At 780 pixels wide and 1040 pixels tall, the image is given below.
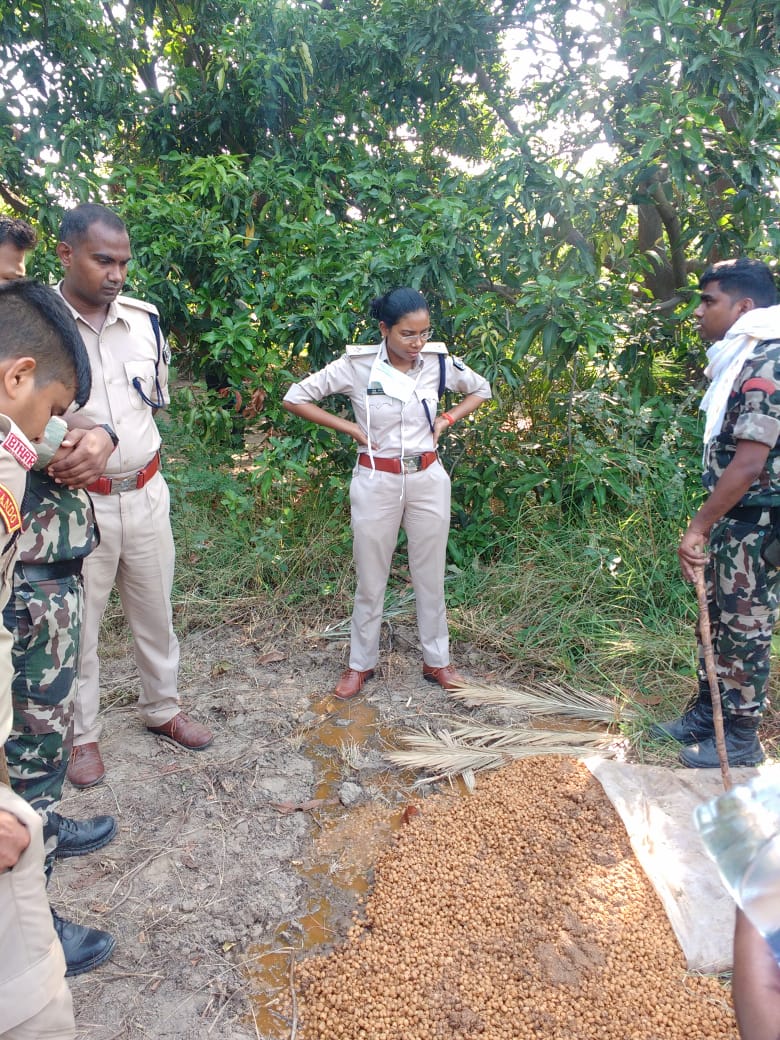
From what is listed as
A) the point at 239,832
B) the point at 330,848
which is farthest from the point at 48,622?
the point at 330,848

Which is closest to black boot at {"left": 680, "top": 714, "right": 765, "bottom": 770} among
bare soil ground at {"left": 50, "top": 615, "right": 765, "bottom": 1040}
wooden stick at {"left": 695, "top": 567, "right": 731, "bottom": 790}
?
wooden stick at {"left": 695, "top": 567, "right": 731, "bottom": 790}

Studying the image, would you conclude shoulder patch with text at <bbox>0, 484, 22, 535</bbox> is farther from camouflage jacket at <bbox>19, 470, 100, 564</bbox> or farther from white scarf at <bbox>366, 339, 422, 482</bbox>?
white scarf at <bbox>366, 339, 422, 482</bbox>

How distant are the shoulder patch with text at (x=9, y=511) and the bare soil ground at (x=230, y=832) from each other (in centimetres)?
142

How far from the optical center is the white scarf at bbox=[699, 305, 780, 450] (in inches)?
95.5

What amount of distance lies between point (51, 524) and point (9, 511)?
A: 687 mm

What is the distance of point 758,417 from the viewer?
2355mm

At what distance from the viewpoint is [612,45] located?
3.80m

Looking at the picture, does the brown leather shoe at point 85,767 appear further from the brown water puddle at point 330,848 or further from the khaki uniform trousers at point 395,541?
the khaki uniform trousers at point 395,541

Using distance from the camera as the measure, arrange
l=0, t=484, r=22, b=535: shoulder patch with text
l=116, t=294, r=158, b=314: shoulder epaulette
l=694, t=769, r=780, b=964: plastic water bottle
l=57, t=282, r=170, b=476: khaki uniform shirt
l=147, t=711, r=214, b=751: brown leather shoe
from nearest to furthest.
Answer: l=694, t=769, r=780, b=964: plastic water bottle
l=0, t=484, r=22, b=535: shoulder patch with text
l=57, t=282, r=170, b=476: khaki uniform shirt
l=116, t=294, r=158, b=314: shoulder epaulette
l=147, t=711, r=214, b=751: brown leather shoe

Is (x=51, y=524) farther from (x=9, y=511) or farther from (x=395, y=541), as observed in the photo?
(x=395, y=541)

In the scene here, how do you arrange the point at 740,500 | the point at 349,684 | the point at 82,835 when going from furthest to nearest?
the point at 349,684 < the point at 740,500 < the point at 82,835

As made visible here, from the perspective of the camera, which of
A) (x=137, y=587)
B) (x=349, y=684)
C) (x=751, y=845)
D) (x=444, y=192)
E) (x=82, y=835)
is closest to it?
(x=751, y=845)

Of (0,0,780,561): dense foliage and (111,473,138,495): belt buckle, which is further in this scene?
(0,0,780,561): dense foliage

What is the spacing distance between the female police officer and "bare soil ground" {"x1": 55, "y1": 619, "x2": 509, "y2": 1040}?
1.77ft
